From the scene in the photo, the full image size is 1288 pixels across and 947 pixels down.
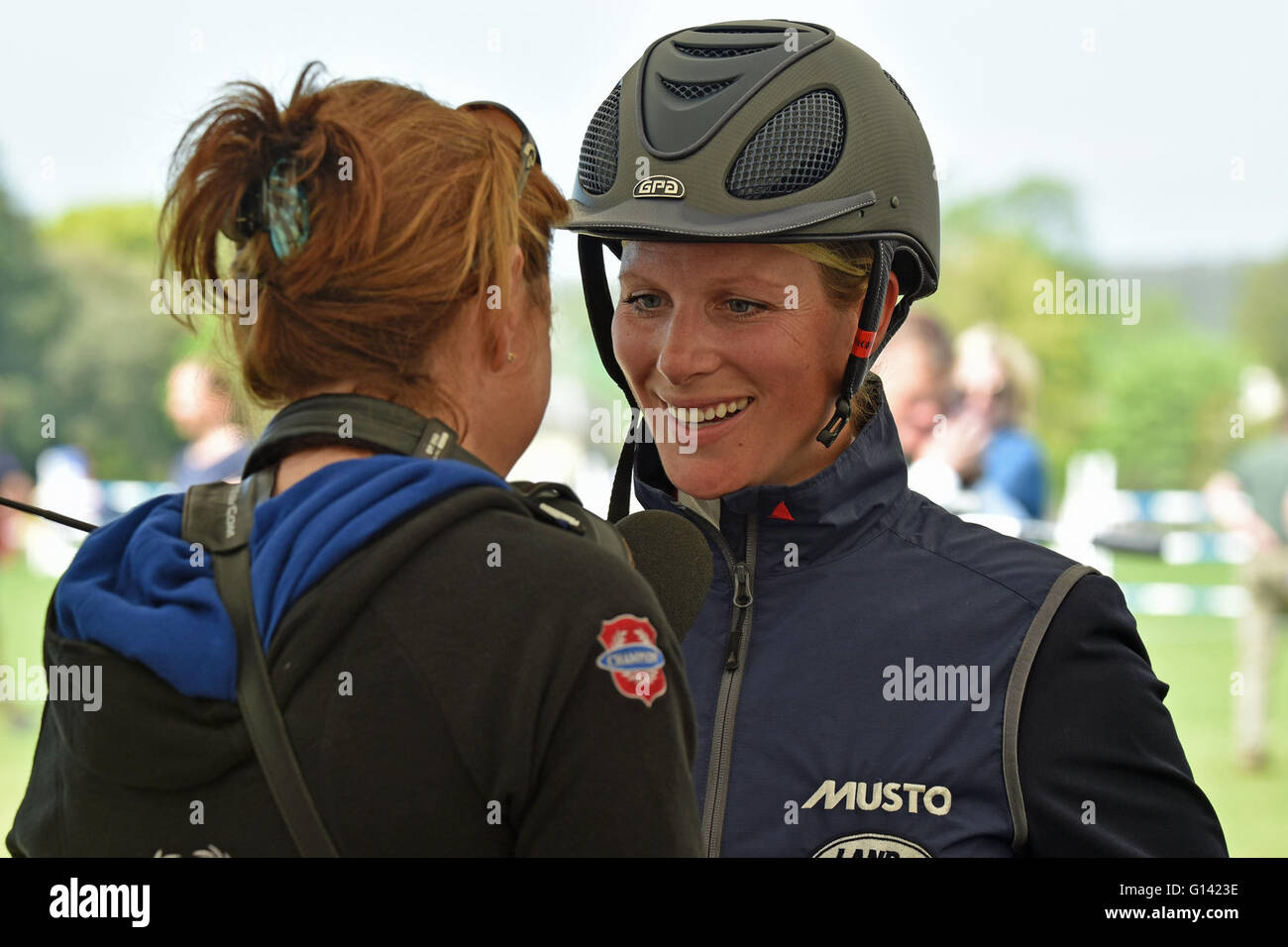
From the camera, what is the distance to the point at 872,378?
235 cm

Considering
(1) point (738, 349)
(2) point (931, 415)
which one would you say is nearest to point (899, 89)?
(1) point (738, 349)

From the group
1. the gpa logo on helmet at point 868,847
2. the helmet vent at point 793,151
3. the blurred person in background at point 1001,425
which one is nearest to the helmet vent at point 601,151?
the helmet vent at point 793,151

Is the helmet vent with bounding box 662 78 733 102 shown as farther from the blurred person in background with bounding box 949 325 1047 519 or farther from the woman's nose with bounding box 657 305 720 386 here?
the blurred person in background with bounding box 949 325 1047 519

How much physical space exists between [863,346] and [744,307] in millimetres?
194

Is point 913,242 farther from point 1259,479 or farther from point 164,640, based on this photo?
point 1259,479

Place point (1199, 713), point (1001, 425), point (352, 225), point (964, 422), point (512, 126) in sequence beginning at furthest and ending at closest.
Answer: point (1199, 713) → point (964, 422) → point (1001, 425) → point (512, 126) → point (352, 225)

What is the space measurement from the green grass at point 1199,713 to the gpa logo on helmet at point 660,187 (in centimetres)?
548

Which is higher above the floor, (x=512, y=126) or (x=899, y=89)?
(x=899, y=89)

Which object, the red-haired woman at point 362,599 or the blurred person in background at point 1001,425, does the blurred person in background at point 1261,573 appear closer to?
the blurred person in background at point 1001,425

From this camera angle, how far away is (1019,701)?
192cm

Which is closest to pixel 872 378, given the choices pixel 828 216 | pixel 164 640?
pixel 828 216

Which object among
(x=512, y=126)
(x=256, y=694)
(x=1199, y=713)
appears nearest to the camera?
(x=256, y=694)

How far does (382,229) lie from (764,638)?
3.14 ft

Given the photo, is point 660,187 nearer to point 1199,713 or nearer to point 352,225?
point 352,225
